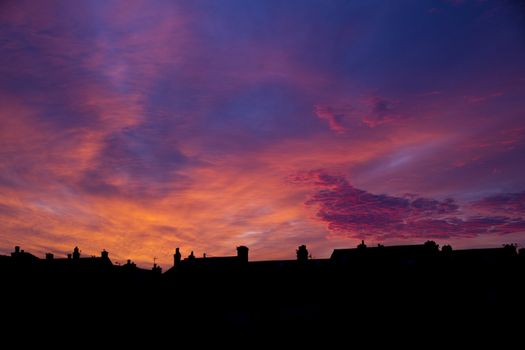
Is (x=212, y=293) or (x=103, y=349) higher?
(x=212, y=293)

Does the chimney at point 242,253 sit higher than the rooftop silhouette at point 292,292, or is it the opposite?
the chimney at point 242,253

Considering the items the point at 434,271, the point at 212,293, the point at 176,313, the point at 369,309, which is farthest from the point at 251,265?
the point at 434,271

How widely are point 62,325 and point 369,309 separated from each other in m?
26.2

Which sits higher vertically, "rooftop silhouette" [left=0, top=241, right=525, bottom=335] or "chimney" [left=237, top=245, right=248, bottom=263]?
"chimney" [left=237, top=245, right=248, bottom=263]

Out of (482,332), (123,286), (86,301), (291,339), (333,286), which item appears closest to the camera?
(482,332)

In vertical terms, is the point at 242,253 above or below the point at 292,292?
above

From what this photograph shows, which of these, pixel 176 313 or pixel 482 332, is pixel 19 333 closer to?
pixel 176 313

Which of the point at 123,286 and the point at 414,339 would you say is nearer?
the point at 414,339

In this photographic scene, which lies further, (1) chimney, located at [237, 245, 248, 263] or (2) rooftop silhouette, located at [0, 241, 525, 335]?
(1) chimney, located at [237, 245, 248, 263]

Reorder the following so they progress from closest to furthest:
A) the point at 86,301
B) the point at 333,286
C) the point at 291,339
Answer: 1. the point at 291,339
2. the point at 333,286
3. the point at 86,301

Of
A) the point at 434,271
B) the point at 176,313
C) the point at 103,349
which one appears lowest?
the point at 103,349

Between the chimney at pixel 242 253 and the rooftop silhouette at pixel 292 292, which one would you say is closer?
the rooftop silhouette at pixel 292 292

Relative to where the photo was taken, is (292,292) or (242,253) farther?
(242,253)

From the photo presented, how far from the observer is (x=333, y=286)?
36.6 m
